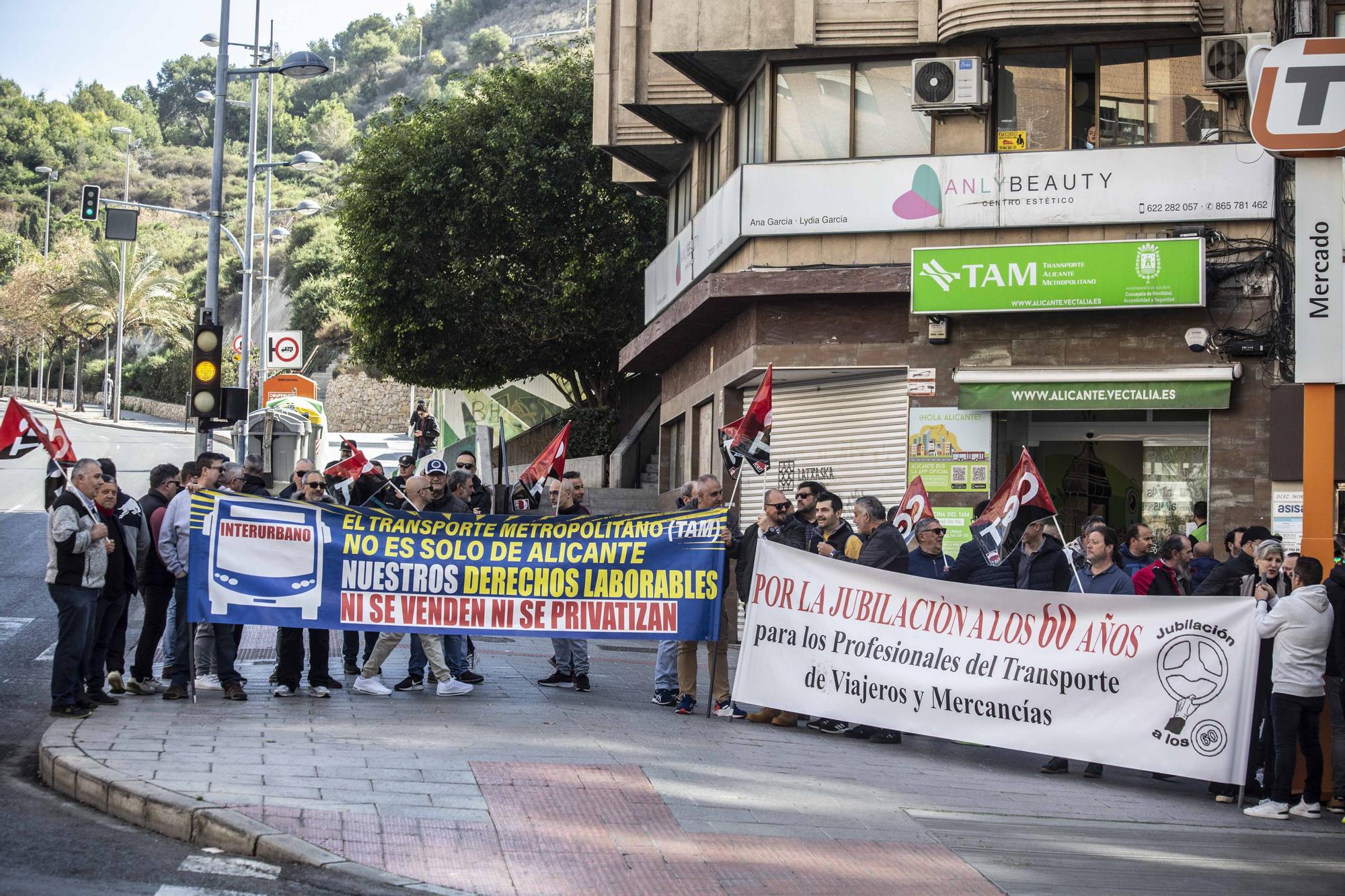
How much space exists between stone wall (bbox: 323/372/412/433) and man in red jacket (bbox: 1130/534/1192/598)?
204ft

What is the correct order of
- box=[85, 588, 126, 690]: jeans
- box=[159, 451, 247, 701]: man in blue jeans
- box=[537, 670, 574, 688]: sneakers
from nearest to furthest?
box=[85, 588, 126, 690]: jeans → box=[159, 451, 247, 701]: man in blue jeans → box=[537, 670, 574, 688]: sneakers

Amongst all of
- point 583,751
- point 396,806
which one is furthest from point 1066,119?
point 396,806

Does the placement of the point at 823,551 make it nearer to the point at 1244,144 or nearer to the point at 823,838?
the point at 823,838

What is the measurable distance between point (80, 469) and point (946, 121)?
11548mm

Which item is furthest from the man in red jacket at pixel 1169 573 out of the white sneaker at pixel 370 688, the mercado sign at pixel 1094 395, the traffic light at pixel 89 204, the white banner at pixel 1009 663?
the traffic light at pixel 89 204

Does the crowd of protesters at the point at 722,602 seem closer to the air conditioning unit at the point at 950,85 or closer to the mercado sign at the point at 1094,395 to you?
the mercado sign at the point at 1094,395

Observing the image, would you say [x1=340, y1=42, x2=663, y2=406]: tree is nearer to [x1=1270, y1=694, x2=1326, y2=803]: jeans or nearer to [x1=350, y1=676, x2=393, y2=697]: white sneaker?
[x1=350, y1=676, x2=393, y2=697]: white sneaker

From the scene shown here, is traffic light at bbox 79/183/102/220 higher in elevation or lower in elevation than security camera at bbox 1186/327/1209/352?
higher

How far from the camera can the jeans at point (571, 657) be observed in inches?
501

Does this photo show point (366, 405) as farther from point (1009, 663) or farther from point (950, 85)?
point (1009, 663)

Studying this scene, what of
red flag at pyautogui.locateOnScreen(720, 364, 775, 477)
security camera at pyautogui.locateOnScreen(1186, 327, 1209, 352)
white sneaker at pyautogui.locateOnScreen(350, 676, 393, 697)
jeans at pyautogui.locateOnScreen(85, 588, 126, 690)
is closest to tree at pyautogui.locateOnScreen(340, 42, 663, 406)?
security camera at pyautogui.locateOnScreen(1186, 327, 1209, 352)

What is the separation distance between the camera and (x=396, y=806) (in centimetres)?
751

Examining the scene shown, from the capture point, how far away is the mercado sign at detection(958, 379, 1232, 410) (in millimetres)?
16719

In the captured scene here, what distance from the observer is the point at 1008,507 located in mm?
11500
